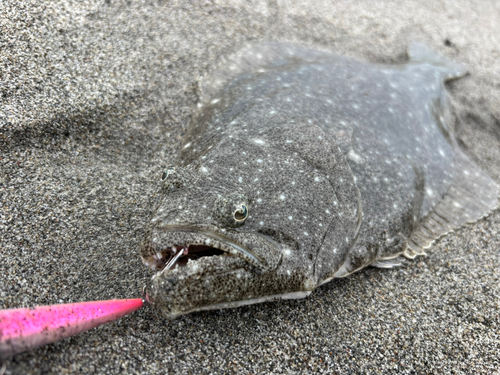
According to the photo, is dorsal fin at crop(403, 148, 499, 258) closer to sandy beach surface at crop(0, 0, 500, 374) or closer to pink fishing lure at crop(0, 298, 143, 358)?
sandy beach surface at crop(0, 0, 500, 374)

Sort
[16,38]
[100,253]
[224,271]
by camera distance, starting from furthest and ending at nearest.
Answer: [16,38] → [100,253] → [224,271]

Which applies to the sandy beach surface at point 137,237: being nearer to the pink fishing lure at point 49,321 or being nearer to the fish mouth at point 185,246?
the pink fishing lure at point 49,321

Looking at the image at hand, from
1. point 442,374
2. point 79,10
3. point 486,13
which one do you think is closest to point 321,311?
point 442,374

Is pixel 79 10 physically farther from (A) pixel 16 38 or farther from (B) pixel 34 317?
(B) pixel 34 317

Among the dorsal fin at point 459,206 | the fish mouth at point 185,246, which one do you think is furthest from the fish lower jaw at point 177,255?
the dorsal fin at point 459,206

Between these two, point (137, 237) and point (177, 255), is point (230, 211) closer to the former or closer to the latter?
point (177, 255)

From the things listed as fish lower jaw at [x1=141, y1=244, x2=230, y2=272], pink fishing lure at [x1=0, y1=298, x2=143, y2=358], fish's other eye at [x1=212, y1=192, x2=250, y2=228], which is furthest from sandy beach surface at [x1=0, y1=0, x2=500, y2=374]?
fish's other eye at [x1=212, y1=192, x2=250, y2=228]

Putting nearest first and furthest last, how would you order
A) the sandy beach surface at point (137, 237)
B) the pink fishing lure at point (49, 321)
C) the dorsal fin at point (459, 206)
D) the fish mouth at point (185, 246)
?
the pink fishing lure at point (49, 321)
the fish mouth at point (185, 246)
the sandy beach surface at point (137, 237)
the dorsal fin at point (459, 206)

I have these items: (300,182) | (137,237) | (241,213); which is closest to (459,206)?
(300,182)
